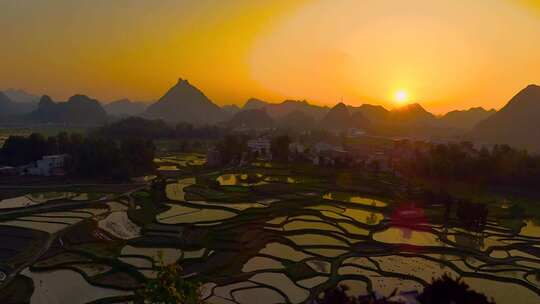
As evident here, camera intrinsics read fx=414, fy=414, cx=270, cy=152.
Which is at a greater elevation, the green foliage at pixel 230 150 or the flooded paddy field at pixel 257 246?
the green foliage at pixel 230 150

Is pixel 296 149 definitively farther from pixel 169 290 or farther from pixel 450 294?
pixel 169 290

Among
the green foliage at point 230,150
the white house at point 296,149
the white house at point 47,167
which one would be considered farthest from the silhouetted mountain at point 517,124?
the white house at point 47,167

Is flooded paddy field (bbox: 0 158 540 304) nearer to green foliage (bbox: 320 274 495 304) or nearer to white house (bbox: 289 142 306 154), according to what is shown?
green foliage (bbox: 320 274 495 304)

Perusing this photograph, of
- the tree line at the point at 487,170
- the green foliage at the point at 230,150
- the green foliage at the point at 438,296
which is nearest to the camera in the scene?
the green foliage at the point at 438,296

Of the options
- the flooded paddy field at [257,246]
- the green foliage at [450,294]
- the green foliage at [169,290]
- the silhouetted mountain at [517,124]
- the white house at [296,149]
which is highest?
the silhouetted mountain at [517,124]

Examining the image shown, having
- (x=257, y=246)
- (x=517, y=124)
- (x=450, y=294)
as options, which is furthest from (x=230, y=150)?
(x=517, y=124)

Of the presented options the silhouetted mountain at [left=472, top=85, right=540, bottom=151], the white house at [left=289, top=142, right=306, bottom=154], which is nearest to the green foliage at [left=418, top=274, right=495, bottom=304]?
the white house at [left=289, top=142, right=306, bottom=154]

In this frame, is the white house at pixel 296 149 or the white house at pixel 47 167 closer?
the white house at pixel 47 167

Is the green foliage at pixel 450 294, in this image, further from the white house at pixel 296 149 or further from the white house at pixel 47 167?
the white house at pixel 296 149

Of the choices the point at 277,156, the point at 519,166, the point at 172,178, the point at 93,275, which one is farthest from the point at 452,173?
the point at 93,275
